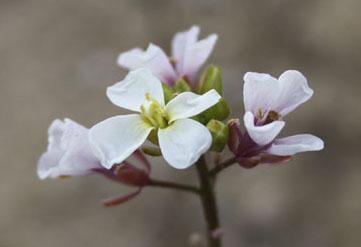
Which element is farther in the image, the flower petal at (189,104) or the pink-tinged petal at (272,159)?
the pink-tinged petal at (272,159)

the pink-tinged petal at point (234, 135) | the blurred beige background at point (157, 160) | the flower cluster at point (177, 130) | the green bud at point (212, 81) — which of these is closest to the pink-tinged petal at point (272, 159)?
the flower cluster at point (177, 130)

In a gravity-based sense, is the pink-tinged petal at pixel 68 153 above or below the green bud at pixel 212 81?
below

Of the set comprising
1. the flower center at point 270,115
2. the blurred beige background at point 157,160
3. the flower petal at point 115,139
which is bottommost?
the blurred beige background at point 157,160

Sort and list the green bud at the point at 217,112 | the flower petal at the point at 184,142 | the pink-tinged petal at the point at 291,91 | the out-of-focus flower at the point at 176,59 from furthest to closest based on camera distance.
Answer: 1. the out-of-focus flower at the point at 176,59
2. the green bud at the point at 217,112
3. the pink-tinged petal at the point at 291,91
4. the flower petal at the point at 184,142

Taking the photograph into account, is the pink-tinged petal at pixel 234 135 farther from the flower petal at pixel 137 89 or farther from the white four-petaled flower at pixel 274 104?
the flower petal at pixel 137 89

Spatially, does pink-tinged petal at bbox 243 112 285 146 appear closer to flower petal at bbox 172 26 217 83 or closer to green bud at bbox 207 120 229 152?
green bud at bbox 207 120 229 152

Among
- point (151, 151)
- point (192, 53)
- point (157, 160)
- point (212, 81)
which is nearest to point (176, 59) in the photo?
point (192, 53)

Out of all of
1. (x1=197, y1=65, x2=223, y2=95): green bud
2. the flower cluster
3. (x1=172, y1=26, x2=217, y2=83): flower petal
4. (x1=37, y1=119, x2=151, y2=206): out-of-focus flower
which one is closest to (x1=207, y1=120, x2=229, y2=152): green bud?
the flower cluster
